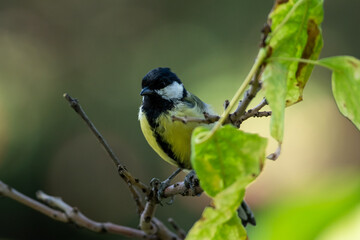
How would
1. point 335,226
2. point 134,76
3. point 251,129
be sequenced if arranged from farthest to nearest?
point 134,76
point 251,129
point 335,226

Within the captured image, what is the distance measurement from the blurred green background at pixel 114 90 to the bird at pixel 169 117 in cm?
32

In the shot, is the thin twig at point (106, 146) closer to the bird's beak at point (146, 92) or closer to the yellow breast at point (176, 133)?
the yellow breast at point (176, 133)

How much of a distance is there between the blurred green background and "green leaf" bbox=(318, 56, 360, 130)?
125 cm

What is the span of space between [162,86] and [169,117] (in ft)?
0.65

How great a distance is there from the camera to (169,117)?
1.47 meters

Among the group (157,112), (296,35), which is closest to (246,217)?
(157,112)

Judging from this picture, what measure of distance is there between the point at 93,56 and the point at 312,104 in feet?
5.49

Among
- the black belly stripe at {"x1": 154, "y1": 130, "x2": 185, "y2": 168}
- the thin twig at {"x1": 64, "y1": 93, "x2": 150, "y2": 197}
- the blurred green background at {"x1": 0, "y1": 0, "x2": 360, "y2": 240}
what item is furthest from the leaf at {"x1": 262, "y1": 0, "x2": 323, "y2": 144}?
the blurred green background at {"x1": 0, "y1": 0, "x2": 360, "y2": 240}

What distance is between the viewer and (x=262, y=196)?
5.37ft

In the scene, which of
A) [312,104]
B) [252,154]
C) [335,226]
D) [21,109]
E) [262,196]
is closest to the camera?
[335,226]

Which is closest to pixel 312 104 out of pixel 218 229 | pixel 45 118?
pixel 45 118

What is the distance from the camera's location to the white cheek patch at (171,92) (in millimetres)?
1592

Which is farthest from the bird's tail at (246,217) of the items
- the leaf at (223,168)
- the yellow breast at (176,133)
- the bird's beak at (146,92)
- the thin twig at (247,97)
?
the leaf at (223,168)

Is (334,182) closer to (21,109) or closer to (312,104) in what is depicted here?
(312,104)
